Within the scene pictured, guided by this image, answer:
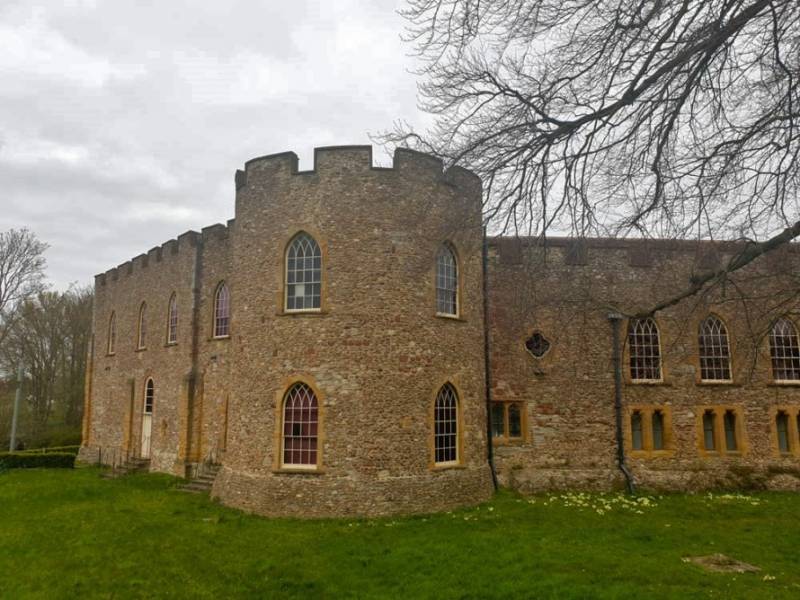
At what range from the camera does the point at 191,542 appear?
10727 mm

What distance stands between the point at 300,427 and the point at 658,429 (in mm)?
10880

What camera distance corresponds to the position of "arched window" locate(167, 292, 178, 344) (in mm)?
21406

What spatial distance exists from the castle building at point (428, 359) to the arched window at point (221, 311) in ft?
0.29

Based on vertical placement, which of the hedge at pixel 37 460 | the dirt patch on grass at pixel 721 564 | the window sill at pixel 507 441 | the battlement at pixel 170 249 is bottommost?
the hedge at pixel 37 460

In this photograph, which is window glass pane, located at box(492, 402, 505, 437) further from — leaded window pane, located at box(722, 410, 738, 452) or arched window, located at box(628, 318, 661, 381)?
leaded window pane, located at box(722, 410, 738, 452)

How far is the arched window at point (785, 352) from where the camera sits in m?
17.3

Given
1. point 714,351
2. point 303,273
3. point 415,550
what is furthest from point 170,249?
point 714,351

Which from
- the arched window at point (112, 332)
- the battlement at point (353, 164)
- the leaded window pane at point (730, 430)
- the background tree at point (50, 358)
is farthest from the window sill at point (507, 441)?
the background tree at point (50, 358)

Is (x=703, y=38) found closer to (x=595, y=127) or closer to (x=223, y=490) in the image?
(x=595, y=127)

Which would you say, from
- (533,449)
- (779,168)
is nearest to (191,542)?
(533,449)

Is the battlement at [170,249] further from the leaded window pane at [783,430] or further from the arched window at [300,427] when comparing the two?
the leaded window pane at [783,430]

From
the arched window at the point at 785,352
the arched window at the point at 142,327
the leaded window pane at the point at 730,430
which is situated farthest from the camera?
the arched window at the point at 142,327

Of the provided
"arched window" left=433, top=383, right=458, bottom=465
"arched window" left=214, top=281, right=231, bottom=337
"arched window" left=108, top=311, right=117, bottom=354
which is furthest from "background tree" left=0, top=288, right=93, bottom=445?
"arched window" left=433, top=383, right=458, bottom=465

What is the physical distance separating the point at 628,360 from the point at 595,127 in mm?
12604
